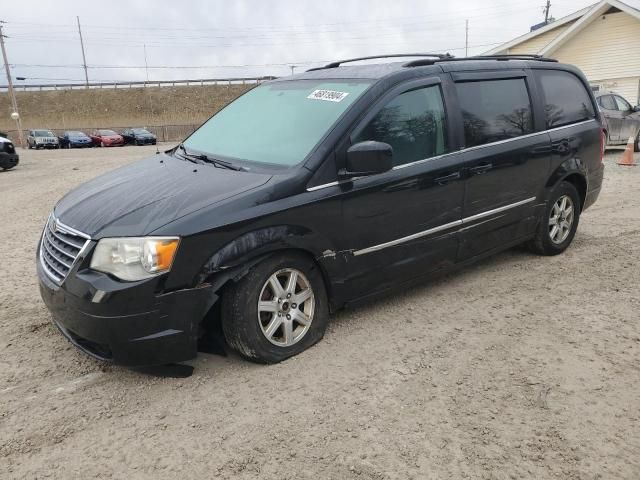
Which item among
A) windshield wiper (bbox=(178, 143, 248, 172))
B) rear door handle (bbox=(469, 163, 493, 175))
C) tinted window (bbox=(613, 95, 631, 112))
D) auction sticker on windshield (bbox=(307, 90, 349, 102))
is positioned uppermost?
auction sticker on windshield (bbox=(307, 90, 349, 102))

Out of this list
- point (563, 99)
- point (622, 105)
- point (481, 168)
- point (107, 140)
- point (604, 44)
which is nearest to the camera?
point (481, 168)

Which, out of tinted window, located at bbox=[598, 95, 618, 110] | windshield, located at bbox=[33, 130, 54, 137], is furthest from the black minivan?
windshield, located at bbox=[33, 130, 54, 137]

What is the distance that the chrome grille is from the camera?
3104mm

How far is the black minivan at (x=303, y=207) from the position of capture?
299 centimetres

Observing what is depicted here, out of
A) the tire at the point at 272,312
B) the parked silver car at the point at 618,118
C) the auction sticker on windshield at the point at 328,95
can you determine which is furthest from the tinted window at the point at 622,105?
the tire at the point at 272,312

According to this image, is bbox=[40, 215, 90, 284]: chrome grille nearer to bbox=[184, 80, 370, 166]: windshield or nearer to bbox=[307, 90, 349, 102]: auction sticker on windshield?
bbox=[184, 80, 370, 166]: windshield

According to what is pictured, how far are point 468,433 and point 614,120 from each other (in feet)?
47.0

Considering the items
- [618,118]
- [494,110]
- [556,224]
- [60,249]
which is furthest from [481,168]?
[618,118]

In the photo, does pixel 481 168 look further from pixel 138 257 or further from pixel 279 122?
pixel 138 257

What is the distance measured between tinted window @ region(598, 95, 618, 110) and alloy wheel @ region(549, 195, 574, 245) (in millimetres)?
10935

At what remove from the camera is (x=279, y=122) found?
3.99 m

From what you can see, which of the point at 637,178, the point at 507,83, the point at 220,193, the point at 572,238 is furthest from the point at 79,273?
the point at 637,178

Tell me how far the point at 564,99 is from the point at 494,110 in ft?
4.08

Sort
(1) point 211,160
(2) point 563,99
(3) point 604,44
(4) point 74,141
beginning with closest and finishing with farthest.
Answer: (1) point 211,160 < (2) point 563,99 < (3) point 604,44 < (4) point 74,141
